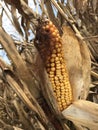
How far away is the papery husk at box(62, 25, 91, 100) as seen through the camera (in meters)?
1.27

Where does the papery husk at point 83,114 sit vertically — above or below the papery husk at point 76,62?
below

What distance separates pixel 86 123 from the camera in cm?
124

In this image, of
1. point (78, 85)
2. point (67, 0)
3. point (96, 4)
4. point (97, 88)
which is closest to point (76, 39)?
point (78, 85)

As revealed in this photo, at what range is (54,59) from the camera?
1.14 metres

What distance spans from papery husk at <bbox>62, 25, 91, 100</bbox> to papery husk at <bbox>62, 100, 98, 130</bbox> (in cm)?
4

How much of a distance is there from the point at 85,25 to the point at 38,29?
1364 mm

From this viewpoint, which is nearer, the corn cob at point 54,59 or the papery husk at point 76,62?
the corn cob at point 54,59

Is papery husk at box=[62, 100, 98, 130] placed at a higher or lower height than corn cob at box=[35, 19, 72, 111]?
lower

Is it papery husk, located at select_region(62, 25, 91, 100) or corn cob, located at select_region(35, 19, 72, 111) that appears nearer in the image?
corn cob, located at select_region(35, 19, 72, 111)

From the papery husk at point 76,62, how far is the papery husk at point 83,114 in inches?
1.6

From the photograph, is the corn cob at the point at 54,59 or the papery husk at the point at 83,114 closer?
the corn cob at the point at 54,59

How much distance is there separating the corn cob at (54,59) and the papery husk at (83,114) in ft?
0.10

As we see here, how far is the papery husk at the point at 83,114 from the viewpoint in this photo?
4.02ft

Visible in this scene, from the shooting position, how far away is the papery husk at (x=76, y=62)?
127 centimetres
